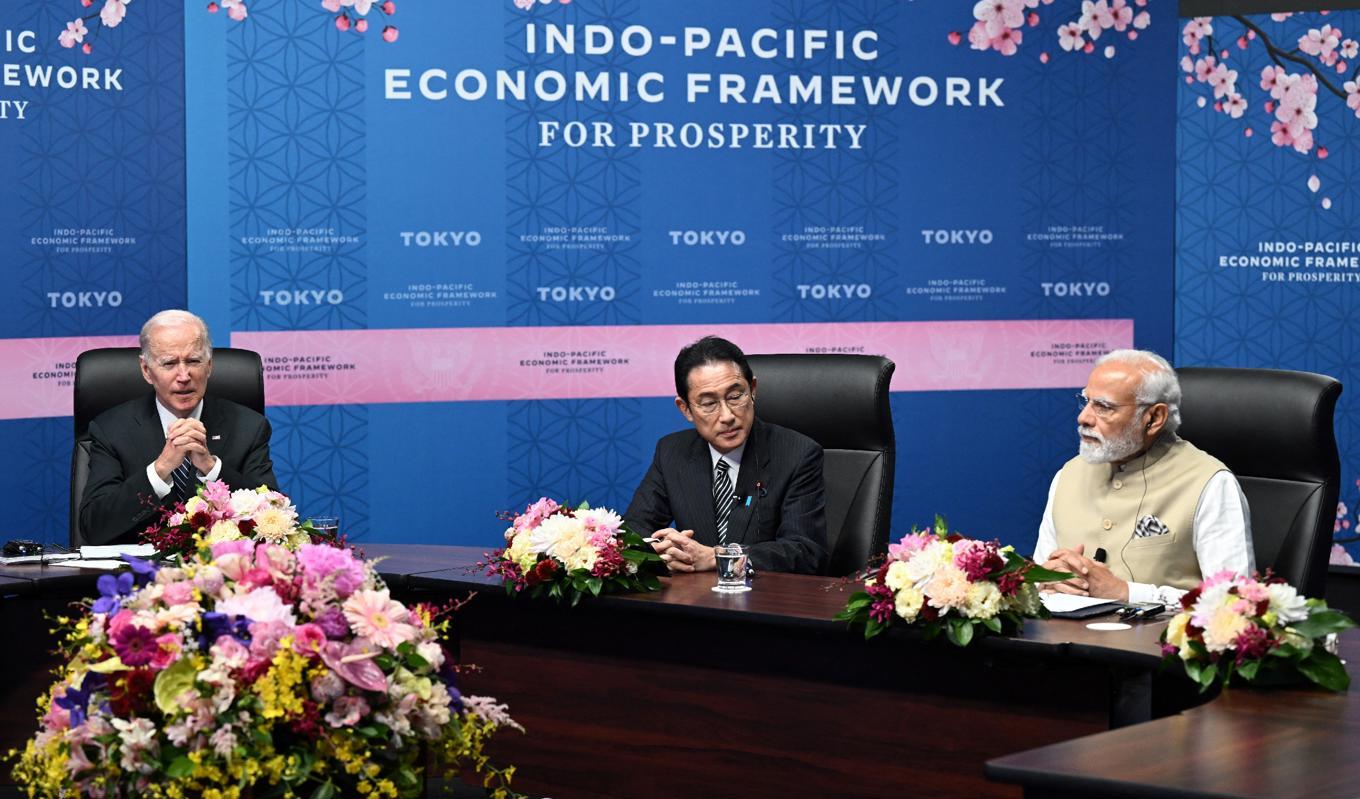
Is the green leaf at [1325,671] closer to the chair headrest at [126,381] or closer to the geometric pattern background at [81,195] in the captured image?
the chair headrest at [126,381]

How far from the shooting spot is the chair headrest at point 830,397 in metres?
3.90

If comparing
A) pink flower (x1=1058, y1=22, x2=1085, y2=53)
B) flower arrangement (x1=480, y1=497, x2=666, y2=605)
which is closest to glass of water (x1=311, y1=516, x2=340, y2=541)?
flower arrangement (x1=480, y1=497, x2=666, y2=605)

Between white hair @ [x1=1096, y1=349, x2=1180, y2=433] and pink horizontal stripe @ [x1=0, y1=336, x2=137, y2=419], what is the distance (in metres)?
3.08

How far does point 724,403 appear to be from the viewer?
12.4 feet

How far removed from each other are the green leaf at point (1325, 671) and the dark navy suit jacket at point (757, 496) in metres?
1.46

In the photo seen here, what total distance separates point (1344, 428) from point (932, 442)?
147cm

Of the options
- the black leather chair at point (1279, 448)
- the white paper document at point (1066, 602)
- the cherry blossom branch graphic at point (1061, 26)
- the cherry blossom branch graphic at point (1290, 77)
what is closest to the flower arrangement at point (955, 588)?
the white paper document at point (1066, 602)

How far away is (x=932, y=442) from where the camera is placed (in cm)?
560

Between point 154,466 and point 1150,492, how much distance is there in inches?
90.0

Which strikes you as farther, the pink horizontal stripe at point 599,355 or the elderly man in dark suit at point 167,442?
the pink horizontal stripe at point 599,355

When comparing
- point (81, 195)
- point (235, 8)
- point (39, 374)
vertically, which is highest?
point (235, 8)

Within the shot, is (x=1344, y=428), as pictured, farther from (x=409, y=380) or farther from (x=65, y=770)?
(x=65, y=770)

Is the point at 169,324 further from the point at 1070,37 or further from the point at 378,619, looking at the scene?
the point at 1070,37

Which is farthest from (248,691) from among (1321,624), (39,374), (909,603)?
(39,374)
